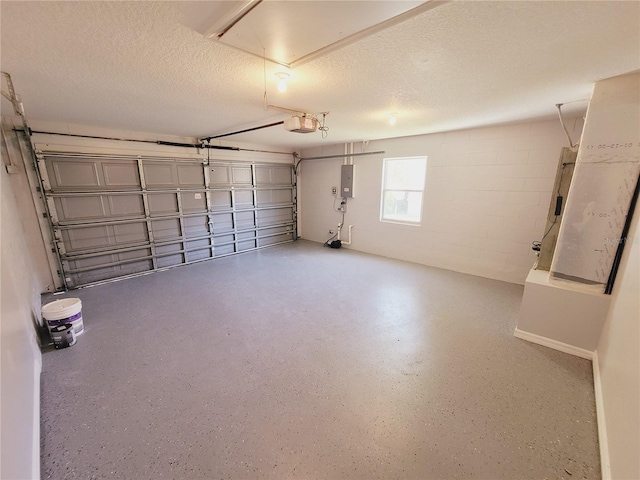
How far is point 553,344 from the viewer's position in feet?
7.55

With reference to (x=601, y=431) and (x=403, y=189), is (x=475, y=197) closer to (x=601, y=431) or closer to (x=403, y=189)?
(x=403, y=189)

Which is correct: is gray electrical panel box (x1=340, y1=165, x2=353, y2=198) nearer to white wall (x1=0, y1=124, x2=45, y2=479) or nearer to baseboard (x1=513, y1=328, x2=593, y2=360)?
baseboard (x1=513, y1=328, x2=593, y2=360)

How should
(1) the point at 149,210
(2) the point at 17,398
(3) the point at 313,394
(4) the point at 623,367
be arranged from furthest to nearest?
(1) the point at 149,210 → (3) the point at 313,394 → (4) the point at 623,367 → (2) the point at 17,398

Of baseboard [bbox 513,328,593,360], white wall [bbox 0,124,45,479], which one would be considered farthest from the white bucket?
baseboard [bbox 513,328,593,360]

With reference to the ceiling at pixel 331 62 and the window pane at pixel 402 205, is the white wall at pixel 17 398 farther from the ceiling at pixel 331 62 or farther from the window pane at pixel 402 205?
the window pane at pixel 402 205

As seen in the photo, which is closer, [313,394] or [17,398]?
[17,398]

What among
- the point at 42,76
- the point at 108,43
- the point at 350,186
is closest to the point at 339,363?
the point at 108,43

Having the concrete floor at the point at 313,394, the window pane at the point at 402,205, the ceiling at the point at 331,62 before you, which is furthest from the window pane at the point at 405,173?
the concrete floor at the point at 313,394

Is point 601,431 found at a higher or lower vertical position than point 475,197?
lower

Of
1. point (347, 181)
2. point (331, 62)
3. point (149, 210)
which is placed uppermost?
point (331, 62)

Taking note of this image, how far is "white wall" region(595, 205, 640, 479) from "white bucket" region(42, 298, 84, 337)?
12.4ft

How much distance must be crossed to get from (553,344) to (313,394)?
2.25 metres

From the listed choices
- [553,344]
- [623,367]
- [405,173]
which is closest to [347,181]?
[405,173]

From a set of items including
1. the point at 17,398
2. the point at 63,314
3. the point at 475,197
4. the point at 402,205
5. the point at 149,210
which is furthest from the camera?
the point at 402,205
